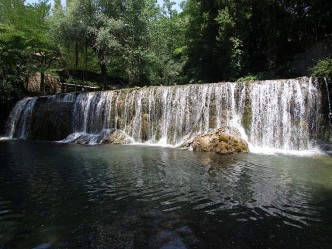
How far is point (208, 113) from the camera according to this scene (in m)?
17.8

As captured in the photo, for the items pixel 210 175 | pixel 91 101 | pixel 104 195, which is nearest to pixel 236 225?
pixel 104 195

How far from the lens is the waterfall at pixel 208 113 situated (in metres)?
15.8

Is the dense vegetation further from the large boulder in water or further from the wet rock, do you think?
the large boulder in water

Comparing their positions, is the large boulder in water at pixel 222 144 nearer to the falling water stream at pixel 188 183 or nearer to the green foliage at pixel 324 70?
the falling water stream at pixel 188 183

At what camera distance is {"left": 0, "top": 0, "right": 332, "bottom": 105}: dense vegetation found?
80.9 ft

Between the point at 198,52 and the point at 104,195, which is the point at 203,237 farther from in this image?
the point at 198,52

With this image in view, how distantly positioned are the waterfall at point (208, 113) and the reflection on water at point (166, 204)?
4926mm

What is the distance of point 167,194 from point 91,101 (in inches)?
621

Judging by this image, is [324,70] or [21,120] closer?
[324,70]

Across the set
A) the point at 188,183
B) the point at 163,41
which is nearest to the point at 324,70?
the point at 188,183

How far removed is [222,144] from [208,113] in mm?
4383

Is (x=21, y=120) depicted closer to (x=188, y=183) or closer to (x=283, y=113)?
(x=283, y=113)

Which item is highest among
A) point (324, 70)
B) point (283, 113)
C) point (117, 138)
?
point (324, 70)

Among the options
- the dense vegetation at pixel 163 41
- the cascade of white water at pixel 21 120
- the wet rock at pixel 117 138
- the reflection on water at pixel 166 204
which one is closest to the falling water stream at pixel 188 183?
the reflection on water at pixel 166 204
